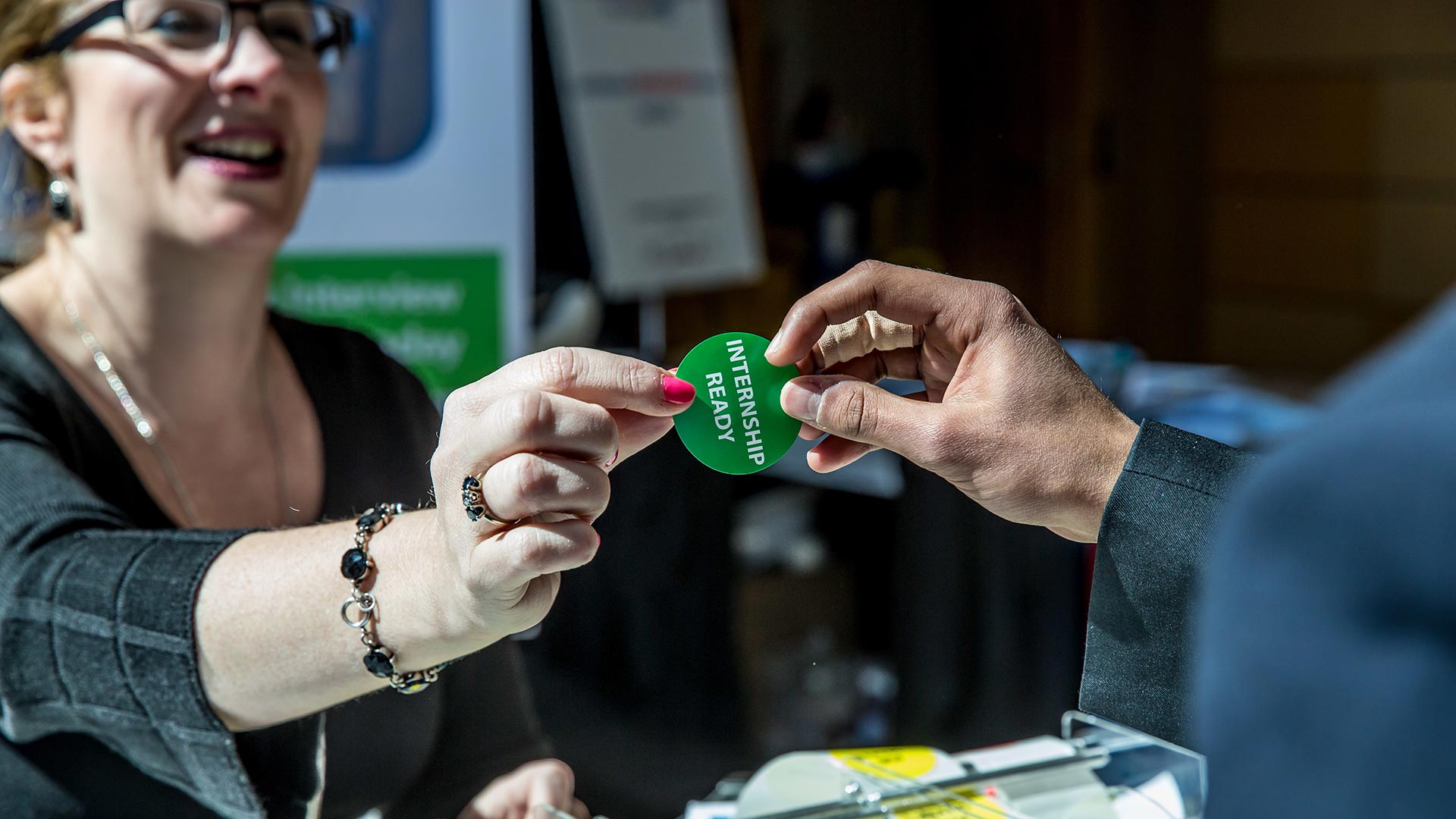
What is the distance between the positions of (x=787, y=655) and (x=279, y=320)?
1.17 m

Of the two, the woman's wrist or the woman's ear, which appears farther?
the woman's ear

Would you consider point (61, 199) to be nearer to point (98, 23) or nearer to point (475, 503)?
point (98, 23)

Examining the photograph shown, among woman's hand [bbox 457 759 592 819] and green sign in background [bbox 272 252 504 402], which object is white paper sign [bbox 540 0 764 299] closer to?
green sign in background [bbox 272 252 504 402]

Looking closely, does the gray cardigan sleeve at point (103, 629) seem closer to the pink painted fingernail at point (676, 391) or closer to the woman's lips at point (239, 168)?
the woman's lips at point (239, 168)

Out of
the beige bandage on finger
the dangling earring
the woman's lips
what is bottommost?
the beige bandage on finger

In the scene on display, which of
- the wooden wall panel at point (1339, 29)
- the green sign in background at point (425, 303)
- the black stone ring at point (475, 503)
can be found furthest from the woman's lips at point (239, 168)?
the wooden wall panel at point (1339, 29)

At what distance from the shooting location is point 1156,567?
0.67m

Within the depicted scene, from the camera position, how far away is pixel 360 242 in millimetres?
2057

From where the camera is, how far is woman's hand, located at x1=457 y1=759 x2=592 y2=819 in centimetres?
78

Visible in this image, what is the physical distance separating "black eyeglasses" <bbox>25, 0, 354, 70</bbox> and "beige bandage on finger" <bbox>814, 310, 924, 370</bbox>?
0.52 meters

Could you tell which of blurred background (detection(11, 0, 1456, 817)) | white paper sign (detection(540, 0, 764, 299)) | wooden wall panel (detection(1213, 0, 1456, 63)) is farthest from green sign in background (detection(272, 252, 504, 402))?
wooden wall panel (detection(1213, 0, 1456, 63))

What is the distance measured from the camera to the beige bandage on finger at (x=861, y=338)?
0.68 metres

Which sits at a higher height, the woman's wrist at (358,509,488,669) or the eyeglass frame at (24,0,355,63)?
the eyeglass frame at (24,0,355,63)

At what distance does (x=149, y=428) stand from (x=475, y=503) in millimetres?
410
